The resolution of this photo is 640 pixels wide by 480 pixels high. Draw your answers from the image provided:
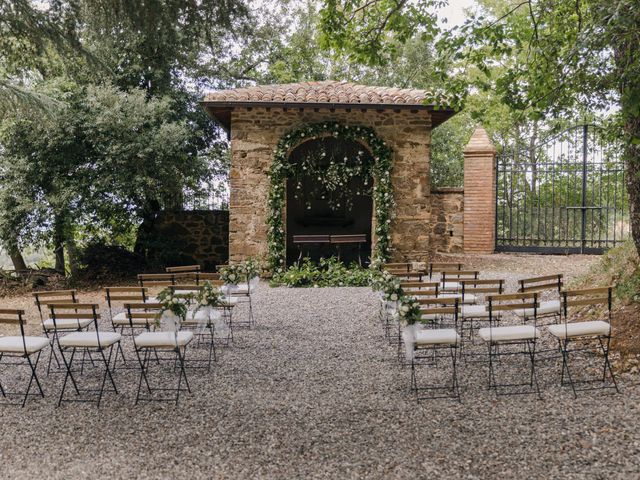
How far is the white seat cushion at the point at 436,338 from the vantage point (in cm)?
442

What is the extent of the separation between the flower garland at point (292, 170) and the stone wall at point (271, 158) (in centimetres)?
17

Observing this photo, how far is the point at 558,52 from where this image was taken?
6.27 meters

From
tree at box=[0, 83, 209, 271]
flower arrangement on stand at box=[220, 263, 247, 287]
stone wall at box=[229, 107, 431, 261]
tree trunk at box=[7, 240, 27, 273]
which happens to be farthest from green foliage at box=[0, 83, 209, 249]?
flower arrangement on stand at box=[220, 263, 247, 287]

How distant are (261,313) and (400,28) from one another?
415cm

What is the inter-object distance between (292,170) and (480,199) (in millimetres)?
4891

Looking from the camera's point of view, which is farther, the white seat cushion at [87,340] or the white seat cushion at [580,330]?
the white seat cushion at [87,340]

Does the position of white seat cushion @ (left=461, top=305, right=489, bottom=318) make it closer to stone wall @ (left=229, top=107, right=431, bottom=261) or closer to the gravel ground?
the gravel ground

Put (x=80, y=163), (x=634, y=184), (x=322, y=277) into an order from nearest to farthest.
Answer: (x=634, y=184) < (x=322, y=277) < (x=80, y=163)

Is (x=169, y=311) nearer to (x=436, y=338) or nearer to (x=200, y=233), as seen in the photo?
(x=436, y=338)

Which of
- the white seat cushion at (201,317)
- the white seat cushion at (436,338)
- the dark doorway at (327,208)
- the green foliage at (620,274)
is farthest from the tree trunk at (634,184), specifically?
the dark doorway at (327,208)

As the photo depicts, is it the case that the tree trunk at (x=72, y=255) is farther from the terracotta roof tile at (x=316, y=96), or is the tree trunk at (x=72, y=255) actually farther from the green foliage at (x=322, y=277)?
the green foliage at (x=322, y=277)

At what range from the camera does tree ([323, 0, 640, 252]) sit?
4.05 metres

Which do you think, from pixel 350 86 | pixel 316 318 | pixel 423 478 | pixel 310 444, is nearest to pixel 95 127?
pixel 350 86

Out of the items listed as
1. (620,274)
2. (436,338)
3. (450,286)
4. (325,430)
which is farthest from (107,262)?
(620,274)
